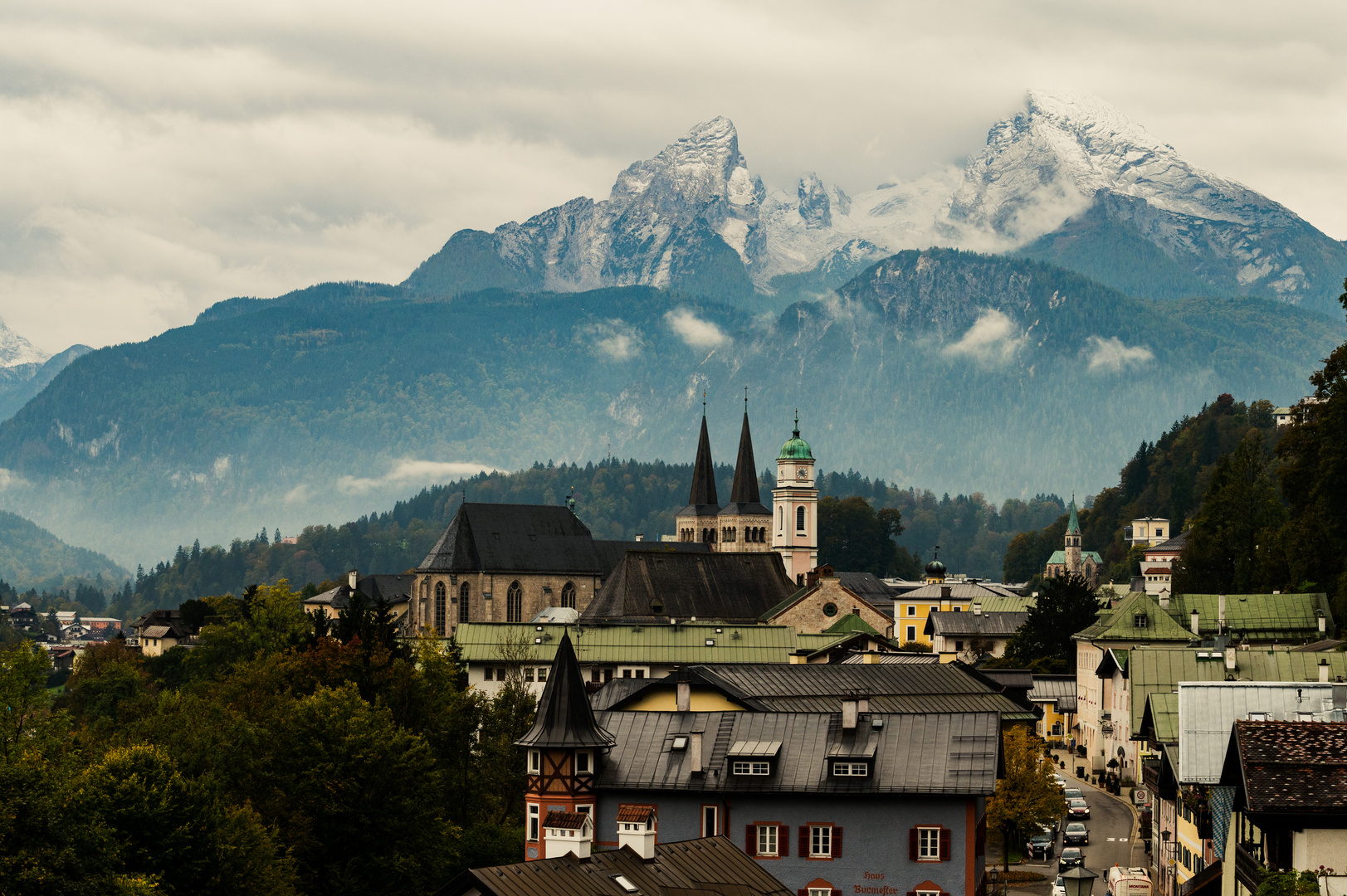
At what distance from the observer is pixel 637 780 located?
62.0 metres

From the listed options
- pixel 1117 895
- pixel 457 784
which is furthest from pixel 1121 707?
pixel 1117 895

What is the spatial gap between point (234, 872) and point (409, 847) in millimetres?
11855

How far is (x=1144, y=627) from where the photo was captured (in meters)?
110

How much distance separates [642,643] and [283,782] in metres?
51.0

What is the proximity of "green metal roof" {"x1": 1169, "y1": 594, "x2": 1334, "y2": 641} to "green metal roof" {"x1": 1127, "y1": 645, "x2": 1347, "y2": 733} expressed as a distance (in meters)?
23.9

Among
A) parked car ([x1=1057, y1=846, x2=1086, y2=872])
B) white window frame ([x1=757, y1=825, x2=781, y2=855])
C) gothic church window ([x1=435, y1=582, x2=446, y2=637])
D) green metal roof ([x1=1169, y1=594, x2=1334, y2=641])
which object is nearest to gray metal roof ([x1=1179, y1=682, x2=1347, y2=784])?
white window frame ([x1=757, y1=825, x2=781, y2=855])

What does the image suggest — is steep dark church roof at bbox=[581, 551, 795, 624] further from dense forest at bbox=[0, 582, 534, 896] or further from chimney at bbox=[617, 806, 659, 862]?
chimney at bbox=[617, 806, 659, 862]

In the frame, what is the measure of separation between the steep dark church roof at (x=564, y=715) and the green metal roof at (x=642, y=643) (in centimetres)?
5629

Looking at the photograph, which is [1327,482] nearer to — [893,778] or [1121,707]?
[1121,707]

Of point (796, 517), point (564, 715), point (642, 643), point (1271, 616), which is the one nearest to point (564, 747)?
point (564, 715)

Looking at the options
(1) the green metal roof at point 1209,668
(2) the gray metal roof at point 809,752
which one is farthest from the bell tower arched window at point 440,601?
(2) the gray metal roof at point 809,752

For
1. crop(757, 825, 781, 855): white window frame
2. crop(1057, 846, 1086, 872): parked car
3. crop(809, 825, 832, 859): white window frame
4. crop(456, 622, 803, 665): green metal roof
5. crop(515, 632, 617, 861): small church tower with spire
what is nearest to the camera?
crop(809, 825, 832, 859): white window frame

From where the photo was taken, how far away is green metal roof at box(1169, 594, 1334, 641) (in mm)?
104750

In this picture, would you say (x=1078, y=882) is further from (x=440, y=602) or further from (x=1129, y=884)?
(x=440, y=602)
